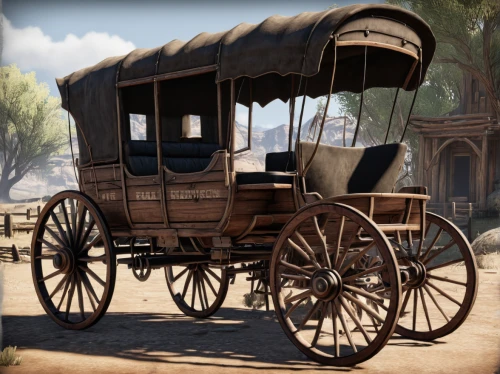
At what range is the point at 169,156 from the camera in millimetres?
8617

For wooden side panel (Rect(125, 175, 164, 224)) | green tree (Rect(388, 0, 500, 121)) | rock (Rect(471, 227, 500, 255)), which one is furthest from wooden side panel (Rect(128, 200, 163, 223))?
green tree (Rect(388, 0, 500, 121))

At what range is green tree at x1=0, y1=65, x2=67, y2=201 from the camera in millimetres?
48188

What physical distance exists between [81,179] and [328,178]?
134 inches

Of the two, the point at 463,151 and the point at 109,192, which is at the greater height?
the point at 463,151

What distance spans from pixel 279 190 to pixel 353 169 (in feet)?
2.61

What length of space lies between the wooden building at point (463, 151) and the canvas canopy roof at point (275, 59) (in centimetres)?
1809

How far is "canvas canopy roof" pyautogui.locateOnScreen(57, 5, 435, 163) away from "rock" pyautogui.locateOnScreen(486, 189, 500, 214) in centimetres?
1867

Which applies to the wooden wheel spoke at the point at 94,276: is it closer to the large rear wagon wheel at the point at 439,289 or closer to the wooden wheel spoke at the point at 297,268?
the wooden wheel spoke at the point at 297,268

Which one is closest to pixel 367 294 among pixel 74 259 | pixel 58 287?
pixel 74 259

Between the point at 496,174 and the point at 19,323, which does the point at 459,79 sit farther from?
the point at 19,323

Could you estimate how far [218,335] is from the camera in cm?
749

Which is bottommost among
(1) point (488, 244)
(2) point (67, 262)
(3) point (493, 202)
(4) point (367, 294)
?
(1) point (488, 244)

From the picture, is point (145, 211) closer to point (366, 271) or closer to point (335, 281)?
point (335, 281)

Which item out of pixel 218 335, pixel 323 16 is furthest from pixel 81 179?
pixel 323 16
